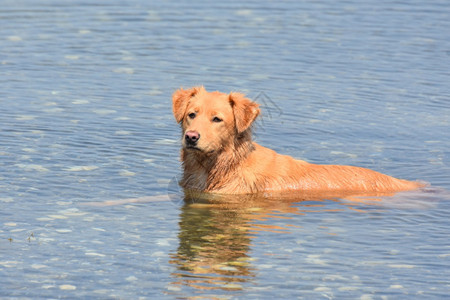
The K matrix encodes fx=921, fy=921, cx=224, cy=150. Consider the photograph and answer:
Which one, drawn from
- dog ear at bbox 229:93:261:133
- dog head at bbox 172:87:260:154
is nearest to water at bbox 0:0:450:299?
dog head at bbox 172:87:260:154

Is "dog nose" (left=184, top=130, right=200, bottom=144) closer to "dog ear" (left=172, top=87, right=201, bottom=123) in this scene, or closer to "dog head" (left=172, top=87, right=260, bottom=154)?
"dog head" (left=172, top=87, right=260, bottom=154)

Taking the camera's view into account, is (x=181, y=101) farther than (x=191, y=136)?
Yes

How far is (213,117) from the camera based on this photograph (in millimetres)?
11820

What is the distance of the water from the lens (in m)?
9.49

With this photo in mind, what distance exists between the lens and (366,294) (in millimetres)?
8984

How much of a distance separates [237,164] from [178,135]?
3.04 meters

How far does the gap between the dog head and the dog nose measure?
0.01 meters

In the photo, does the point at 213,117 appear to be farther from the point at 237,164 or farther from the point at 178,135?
the point at 178,135

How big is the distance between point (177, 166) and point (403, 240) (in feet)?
13.5

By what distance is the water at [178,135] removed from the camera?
31.1ft

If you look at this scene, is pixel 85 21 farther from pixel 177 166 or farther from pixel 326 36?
pixel 177 166

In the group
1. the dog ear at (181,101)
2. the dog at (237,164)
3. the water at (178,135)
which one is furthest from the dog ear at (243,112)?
the water at (178,135)

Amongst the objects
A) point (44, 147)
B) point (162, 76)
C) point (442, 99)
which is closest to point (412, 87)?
point (442, 99)

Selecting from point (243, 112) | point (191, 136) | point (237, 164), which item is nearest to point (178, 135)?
point (237, 164)
